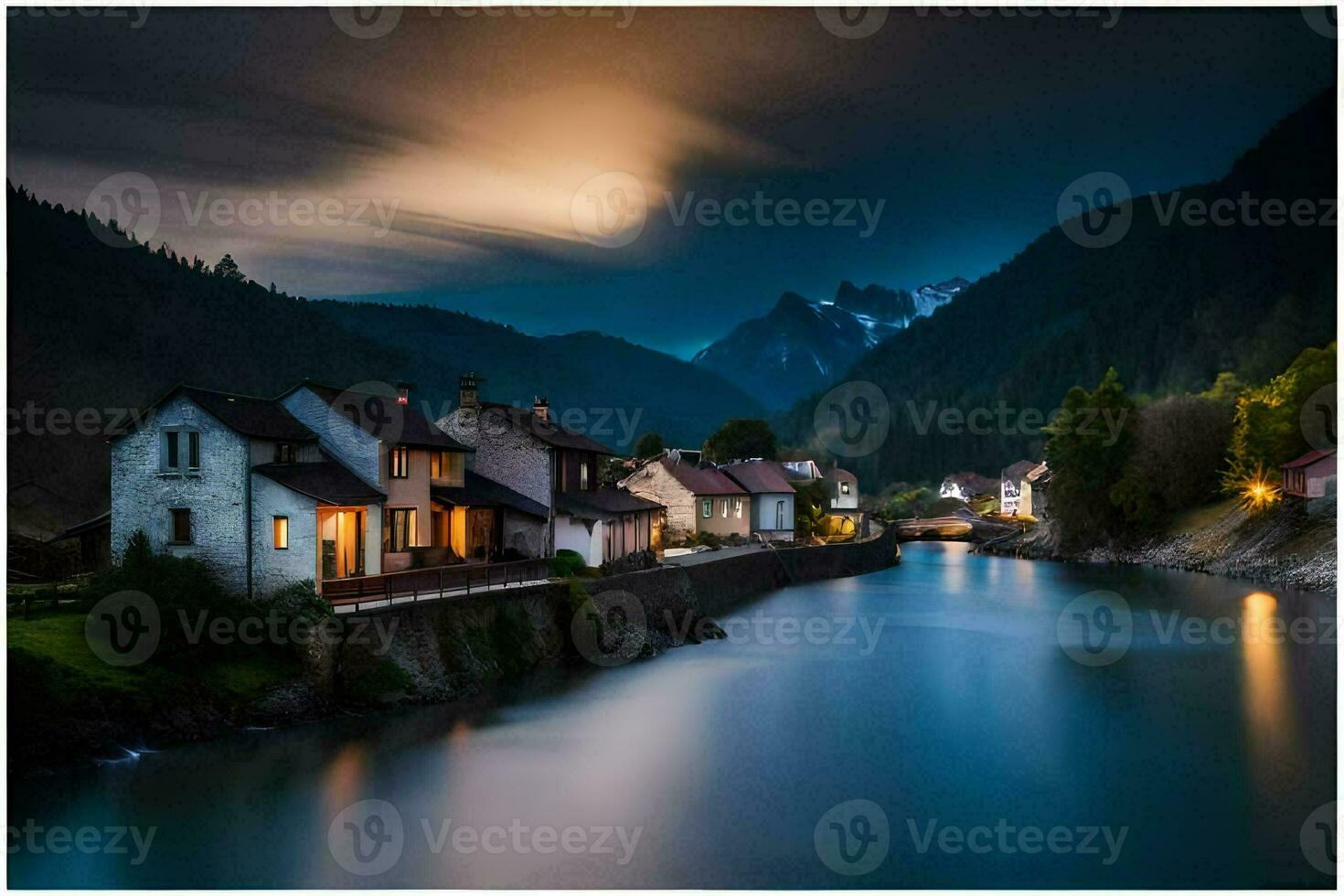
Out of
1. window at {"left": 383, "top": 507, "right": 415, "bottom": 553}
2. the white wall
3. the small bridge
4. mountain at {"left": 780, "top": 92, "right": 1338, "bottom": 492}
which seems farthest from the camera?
mountain at {"left": 780, "top": 92, "right": 1338, "bottom": 492}

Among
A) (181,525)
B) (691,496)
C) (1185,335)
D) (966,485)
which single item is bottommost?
(966,485)

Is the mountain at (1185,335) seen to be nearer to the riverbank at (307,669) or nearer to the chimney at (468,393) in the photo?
the chimney at (468,393)

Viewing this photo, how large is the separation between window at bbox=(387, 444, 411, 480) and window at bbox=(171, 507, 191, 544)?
567cm

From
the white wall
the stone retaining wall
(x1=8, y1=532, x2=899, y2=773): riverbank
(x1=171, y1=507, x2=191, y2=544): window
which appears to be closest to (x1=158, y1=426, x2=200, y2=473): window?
(x1=171, y1=507, x2=191, y2=544): window

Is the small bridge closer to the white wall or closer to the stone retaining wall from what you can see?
the stone retaining wall

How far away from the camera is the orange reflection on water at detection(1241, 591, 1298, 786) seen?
20156 mm

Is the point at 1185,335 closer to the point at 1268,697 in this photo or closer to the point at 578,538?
the point at 1268,697

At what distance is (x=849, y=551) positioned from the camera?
6150 cm

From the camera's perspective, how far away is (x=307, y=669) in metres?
21.1

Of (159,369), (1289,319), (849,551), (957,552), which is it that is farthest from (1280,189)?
(159,369)

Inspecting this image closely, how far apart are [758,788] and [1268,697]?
51.1 ft

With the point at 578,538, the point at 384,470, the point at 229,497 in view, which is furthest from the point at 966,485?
the point at 229,497

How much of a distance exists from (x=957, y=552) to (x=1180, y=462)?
962 inches

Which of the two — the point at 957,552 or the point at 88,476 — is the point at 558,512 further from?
the point at 957,552
